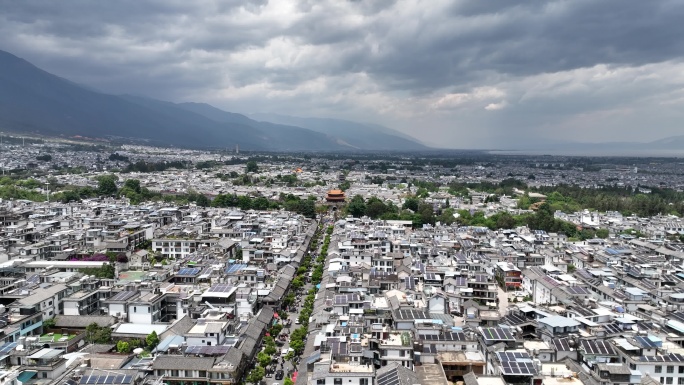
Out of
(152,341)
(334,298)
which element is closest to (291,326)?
(334,298)

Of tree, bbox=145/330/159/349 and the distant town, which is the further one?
tree, bbox=145/330/159/349

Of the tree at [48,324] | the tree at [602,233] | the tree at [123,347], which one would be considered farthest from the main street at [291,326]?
the tree at [602,233]

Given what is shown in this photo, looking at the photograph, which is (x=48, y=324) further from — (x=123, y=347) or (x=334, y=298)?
(x=334, y=298)

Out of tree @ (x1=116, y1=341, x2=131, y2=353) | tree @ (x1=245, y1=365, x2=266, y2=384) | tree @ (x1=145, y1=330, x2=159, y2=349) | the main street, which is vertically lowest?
the main street

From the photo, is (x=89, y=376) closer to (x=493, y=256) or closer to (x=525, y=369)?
(x=525, y=369)

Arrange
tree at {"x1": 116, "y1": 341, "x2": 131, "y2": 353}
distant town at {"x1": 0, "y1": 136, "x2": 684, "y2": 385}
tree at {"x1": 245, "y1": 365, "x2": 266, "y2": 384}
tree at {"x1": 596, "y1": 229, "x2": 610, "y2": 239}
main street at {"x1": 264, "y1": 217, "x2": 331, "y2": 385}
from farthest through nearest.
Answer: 1. tree at {"x1": 596, "y1": 229, "x2": 610, "y2": 239}
2. tree at {"x1": 116, "y1": 341, "x2": 131, "y2": 353}
3. main street at {"x1": 264, "y1": 217, "x2": 331, "y2": 385}
4. tree at {"x1": 245, "y1": 365, "x2": 266, "y2": 384}
5. distant town at {"x1": 0, "y1": 136, "x2": 684, "y2": 385}

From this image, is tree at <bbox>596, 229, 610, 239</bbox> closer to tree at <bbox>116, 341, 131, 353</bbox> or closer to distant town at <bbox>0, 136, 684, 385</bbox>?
distant town at <bbox>0, 136, 684, 385</bbox>

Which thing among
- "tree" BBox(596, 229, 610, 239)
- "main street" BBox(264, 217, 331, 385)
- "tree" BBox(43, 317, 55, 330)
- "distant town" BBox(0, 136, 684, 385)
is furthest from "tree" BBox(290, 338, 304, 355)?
"tree" BBox(596, 229, 610, 239)

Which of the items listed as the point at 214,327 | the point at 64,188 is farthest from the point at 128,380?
the point at 64,188

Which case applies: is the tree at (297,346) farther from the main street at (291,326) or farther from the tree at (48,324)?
the tree at (48,324)
